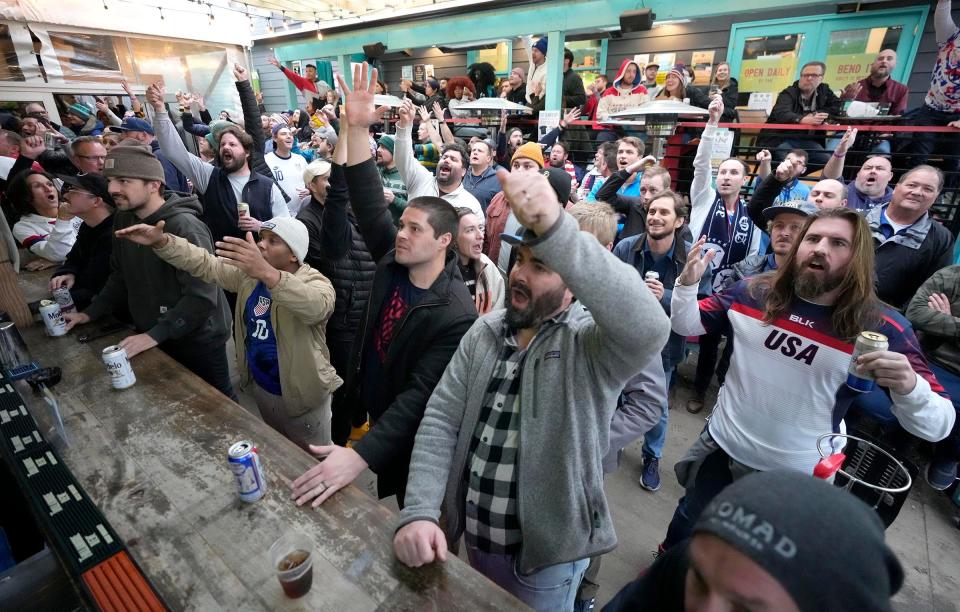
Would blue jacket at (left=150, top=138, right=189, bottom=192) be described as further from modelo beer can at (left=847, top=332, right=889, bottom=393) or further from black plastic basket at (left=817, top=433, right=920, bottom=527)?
black plastic basket at (left=817, top=433, right=920, bottom=527)

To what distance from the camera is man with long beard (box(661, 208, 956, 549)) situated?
1722 mm

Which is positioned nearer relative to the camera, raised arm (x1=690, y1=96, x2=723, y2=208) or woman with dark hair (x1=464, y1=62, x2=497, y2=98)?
raised arm (x1=690, y1=96, x2=723, y2=208)

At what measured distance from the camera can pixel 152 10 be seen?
1374 cm

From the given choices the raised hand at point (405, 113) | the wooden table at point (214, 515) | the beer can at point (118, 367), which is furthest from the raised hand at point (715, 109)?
the beer can at point (118, 367)

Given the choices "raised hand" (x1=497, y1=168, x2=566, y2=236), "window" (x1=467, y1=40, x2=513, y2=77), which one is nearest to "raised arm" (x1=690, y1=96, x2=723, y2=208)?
"raised hand" (x1=497, y1=168, x2=566, y2=236)

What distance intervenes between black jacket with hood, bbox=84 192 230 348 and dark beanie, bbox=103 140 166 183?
0.65 ft

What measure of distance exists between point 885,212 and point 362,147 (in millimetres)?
3802

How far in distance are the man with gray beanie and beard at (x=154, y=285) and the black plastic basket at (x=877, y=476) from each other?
3200 mm

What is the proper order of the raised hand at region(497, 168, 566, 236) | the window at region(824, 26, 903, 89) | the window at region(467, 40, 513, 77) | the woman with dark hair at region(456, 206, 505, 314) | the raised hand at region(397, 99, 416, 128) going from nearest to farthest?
the raised hand at region(497, 168, 566, 236), the woman with dark hair at region(456, 206, 505, 314), the raised hand at region(397, 99, 416, 128), the window at region(824, 26, 903, 89), the window at region(467, 40, 513, 77)

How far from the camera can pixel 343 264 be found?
3.11m

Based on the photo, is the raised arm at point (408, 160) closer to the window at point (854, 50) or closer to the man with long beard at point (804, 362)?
the man with long beard at point (804, 362)

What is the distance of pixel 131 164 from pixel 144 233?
566mm

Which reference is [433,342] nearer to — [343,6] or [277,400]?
[277,400]

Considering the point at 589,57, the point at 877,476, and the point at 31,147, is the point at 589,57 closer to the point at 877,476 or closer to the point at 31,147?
the point at 31,147
